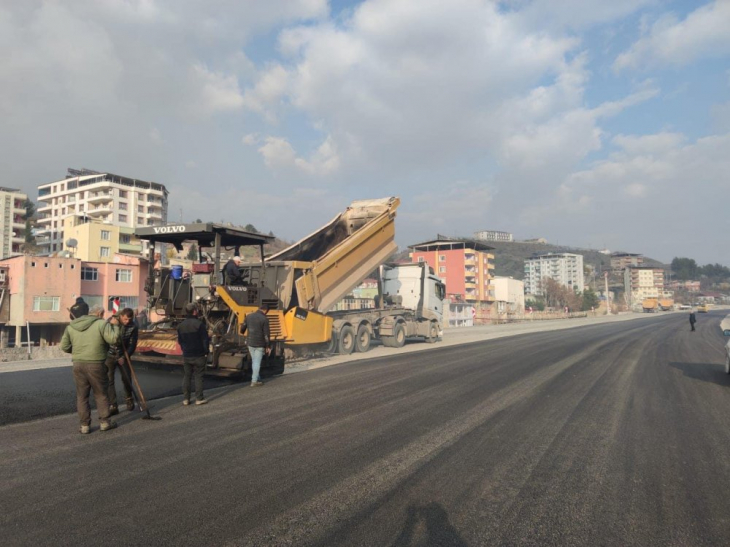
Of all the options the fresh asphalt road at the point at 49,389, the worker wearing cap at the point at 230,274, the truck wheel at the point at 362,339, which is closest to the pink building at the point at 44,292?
the truck wheel at the point at 362,339

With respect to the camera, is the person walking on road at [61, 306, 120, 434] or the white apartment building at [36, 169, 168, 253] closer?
the person walking on road at [61, 306, 120, 434]

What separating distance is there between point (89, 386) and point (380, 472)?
3.68 metres

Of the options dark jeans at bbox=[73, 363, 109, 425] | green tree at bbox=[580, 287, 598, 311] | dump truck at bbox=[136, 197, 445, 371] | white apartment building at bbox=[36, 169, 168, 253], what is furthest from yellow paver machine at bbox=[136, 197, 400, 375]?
green tree at bbox=[580, 287, 598, 311]

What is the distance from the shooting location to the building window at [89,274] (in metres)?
41.8

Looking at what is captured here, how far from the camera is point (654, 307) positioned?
89.4 meters

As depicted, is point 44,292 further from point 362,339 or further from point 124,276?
point 362,339

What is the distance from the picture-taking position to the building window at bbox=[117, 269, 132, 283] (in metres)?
44.4

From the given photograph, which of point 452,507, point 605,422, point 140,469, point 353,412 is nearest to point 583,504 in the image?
point 452,507

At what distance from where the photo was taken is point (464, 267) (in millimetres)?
85000

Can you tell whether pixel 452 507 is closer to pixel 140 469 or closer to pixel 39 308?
pixel 140 469

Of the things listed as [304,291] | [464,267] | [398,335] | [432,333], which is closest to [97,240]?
[432,333]

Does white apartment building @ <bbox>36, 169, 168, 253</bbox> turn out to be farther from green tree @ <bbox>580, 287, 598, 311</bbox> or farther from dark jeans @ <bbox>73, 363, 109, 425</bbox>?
green tree @ <bbox>580, 287, 598, 311</bbox>

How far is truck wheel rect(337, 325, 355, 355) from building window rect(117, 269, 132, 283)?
3704cm

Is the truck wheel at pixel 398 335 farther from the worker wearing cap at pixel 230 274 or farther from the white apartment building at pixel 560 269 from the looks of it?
the white apartment building at pixel 560 269
